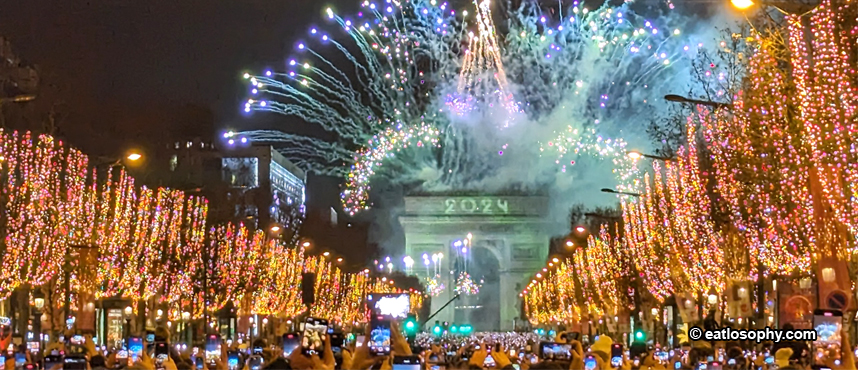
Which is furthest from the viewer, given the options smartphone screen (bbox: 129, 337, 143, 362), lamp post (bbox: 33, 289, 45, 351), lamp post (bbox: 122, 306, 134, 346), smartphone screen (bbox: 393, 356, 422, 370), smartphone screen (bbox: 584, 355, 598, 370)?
lamp post (bbox: 122, 306, 134, 346)

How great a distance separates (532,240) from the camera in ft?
513

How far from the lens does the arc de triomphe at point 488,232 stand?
504ft

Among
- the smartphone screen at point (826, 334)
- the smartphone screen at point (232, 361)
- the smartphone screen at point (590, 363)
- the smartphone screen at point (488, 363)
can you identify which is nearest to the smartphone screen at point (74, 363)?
the smartphone screen at point (232, 361)

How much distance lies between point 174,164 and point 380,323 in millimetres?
73504

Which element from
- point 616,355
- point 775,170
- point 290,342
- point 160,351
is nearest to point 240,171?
point 160,351

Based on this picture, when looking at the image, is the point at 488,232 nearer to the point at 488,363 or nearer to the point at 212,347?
the point at 212,347

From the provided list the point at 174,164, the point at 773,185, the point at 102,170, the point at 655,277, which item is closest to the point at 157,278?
the point at 102,170

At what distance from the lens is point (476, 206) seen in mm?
154000

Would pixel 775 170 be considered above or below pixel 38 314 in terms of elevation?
above

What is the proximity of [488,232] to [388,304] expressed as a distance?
12143 centimetres

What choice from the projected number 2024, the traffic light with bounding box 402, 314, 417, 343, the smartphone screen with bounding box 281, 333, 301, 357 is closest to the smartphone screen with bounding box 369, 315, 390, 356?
the smartphone screen with bounding box 281, 333, 301, 357

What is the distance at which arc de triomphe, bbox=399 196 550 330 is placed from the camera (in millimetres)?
153625

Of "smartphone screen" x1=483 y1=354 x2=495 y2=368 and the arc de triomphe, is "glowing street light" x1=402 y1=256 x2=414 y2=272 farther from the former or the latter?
"smartphone screen" x1=483 y1=354 x2=495 y2=368

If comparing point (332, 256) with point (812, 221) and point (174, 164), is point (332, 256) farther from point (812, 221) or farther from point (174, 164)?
point (812, 221)
